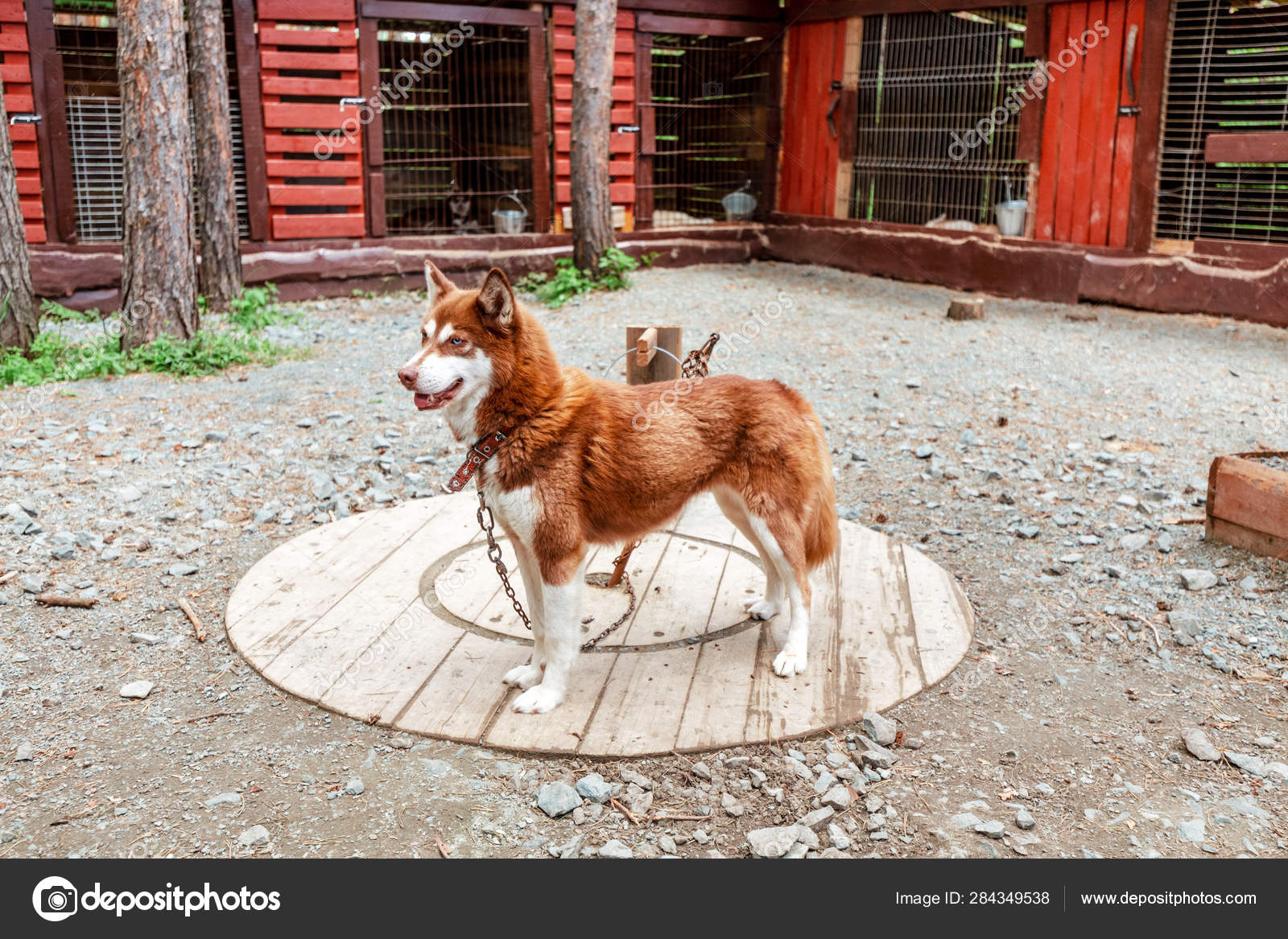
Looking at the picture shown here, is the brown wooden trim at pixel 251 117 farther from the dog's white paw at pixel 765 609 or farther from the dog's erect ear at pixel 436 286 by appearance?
the dog's white paw at pixel 765 609

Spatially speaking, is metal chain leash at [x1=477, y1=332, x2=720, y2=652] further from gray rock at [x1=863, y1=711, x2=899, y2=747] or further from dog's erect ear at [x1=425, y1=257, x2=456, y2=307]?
gray rock at [x1=863, y1=711, x2=899, y2=747]

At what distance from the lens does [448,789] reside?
3033mm

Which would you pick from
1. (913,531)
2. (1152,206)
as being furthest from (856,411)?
(1152,206)

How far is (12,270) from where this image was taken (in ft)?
25.8

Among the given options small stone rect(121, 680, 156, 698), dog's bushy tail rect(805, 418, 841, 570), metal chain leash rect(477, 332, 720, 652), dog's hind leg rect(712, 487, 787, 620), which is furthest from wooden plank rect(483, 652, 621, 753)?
small stone rect(121, 680, 156, 698)

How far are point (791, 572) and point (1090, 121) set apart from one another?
956cm

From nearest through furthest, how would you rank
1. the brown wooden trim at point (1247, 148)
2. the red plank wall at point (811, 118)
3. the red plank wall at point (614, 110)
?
the brown wooden trim at point (1247, 148)
the red plank wall at point (614, 110)
the red plank wall at point (811, 118)

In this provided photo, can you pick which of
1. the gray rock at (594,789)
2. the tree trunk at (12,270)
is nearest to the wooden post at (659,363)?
the gray rock at (594,789)

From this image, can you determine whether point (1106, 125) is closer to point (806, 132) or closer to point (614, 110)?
point (806, 132)

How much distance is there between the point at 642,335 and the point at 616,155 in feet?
30.6

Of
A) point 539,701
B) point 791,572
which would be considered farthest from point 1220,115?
point 539,701

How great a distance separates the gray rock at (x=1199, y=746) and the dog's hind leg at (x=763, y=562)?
54.6 inches

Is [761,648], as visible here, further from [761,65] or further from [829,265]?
[761,65]

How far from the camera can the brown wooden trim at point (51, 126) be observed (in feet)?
33.1
